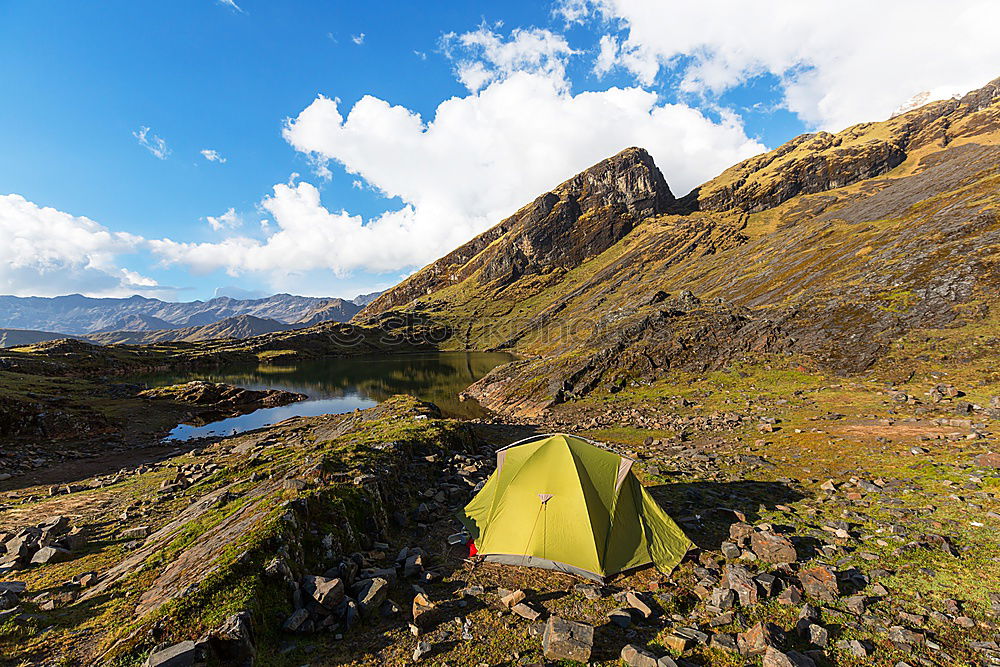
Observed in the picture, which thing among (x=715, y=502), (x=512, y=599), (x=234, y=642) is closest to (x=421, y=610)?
(x=512, y=599)

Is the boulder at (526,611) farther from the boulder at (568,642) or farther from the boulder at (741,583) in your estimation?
the boulder at (741,583)

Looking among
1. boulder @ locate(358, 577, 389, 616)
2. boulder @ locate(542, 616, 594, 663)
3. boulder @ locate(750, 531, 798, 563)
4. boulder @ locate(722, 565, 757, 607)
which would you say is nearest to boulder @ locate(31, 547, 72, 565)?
boulder @ locate(358, 577, 389, 616)

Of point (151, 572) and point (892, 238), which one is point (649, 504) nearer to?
point (151, 572)

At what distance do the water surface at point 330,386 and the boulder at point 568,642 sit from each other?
3995cm

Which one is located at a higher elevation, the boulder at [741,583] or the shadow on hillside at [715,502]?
the boulder at [741,583]

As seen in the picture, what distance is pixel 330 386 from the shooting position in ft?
302

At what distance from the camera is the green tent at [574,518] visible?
1137 centimetres

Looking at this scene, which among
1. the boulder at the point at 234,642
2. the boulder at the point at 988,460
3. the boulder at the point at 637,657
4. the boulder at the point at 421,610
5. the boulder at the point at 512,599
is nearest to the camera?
the boulder at the point at 234,642

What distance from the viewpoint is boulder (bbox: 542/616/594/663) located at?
7613 mm

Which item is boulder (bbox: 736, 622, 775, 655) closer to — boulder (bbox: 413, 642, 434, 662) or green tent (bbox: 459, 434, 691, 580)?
green tent (bbox: 459, 434, 691, 580)

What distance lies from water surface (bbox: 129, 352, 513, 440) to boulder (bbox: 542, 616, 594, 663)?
131 ft

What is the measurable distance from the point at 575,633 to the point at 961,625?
27.6ft

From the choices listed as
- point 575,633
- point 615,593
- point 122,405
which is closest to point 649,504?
point 615,593

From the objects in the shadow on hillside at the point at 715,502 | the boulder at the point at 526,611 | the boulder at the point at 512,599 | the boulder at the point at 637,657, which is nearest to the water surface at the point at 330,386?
the shadow on hillside at the point at 715,502
